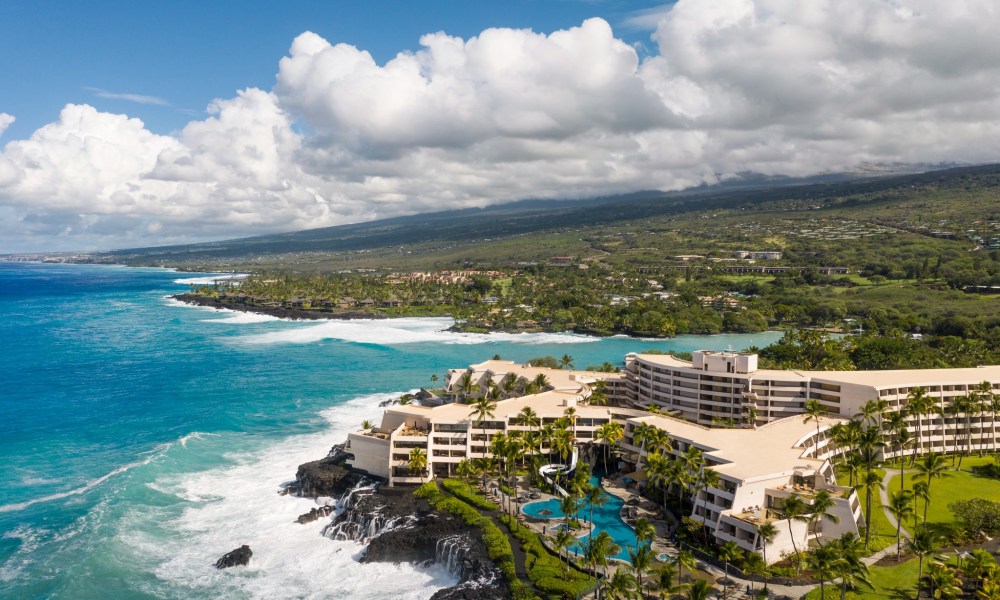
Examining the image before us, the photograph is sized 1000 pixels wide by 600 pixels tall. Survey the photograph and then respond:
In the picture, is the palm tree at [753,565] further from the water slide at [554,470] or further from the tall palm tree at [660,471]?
the water slide at [554,470]

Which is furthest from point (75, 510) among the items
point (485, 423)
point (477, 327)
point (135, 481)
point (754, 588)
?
point (477, 327)

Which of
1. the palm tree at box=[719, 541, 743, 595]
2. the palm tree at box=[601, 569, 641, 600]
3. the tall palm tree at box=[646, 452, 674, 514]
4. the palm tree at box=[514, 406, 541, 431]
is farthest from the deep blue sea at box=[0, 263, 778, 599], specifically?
the palm tree at box=[719, 541, 743, 595]

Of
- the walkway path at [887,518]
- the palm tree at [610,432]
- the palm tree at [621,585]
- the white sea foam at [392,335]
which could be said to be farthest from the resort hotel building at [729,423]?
the white sea foam at [392,335]

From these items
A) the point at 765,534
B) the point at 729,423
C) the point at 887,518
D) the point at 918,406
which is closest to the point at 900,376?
the point at 918,406

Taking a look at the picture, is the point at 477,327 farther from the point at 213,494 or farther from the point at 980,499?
the point at 980,499

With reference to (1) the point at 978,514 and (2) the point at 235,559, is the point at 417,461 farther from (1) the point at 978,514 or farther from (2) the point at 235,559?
(1) the point at 978,514

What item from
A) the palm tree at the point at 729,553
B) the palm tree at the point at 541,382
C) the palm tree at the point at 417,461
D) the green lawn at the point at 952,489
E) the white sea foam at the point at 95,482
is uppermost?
the palm tree at the point at 541,382

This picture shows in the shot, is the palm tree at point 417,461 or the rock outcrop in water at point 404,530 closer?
the rock outcrop in water at point 404,530
